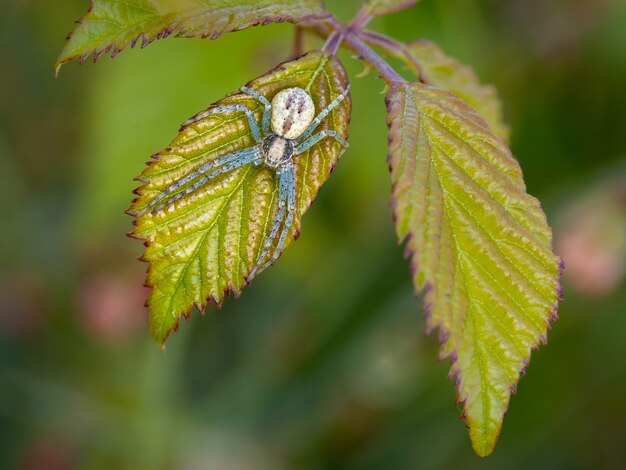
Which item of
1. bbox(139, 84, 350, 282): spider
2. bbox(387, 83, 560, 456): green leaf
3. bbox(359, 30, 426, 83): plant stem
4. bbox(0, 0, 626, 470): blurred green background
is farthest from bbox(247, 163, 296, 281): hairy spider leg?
bbox(0, 0, 626, 470): blurred green background

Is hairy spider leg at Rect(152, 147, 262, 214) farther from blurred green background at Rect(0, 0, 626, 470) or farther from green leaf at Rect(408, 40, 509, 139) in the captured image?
blurred green background at Rect(0, 0, 626, 470)

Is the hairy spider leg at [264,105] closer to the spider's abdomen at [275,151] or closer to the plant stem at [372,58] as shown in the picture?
the spider's abdomen at [275,151]

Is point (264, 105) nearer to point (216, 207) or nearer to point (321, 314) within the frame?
point (216, 207)

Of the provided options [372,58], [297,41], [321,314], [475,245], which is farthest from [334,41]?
[321,314]

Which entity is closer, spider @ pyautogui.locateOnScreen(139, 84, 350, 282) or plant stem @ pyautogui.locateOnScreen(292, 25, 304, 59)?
spider @ pyautogui.locateOnScreen(139, 84, 350, 282)

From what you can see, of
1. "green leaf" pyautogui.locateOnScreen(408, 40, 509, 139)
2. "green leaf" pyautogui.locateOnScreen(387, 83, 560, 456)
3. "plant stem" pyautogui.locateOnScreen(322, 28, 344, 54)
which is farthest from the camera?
"green leaf" pyautogui.locateOnScreen(408, 40, 509, 139)

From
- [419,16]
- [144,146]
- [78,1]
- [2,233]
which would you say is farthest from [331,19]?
[2,233]

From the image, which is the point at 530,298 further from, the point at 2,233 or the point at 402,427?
the point at 2,233
